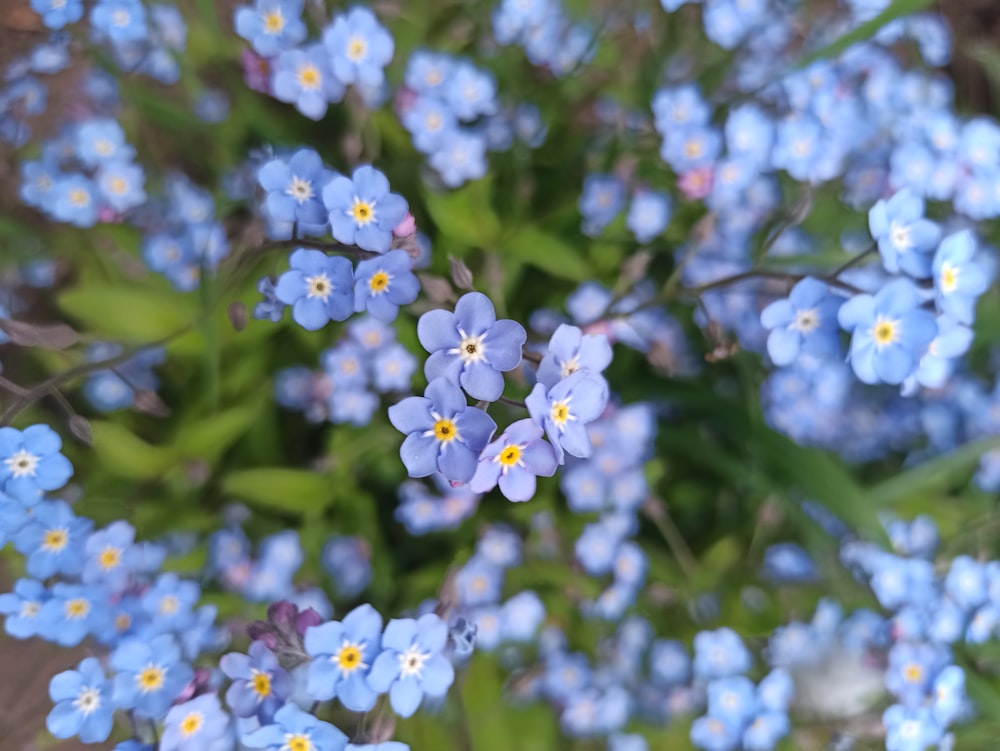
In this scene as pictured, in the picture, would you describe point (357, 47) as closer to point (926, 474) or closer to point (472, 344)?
point (472, 344)

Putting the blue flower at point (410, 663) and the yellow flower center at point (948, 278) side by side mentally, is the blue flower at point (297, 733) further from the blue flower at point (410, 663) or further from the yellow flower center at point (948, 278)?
the yellow flower center at point (948, 278)

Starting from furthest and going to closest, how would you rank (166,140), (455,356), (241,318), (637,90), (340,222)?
(166,140) < (637,90) < (241,318) < (340,222) < (455,356)

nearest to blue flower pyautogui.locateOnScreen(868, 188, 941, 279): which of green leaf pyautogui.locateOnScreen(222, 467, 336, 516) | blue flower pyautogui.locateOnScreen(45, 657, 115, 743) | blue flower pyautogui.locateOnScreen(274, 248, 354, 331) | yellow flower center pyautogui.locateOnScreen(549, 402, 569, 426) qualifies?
yellow flower center pyautogui.locateOnScreen(549, 402, 569, 426)

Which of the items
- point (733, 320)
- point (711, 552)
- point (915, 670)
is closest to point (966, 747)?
point (915, 670)

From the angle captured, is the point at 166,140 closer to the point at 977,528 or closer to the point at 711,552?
the point at 711,552

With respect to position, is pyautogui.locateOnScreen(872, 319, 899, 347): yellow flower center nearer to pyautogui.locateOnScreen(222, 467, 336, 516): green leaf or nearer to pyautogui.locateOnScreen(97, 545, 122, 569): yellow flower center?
pyautogui.locateOnScreen(222, 467, 336, 516): green leaf
